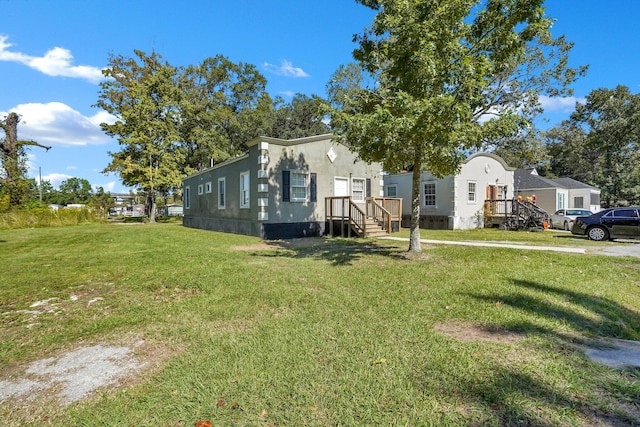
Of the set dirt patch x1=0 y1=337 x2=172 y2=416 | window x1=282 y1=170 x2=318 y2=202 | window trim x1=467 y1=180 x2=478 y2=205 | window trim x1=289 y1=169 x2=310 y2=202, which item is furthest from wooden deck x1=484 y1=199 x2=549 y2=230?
dirt patch x1=0 y1=337 x2=172 y2=416

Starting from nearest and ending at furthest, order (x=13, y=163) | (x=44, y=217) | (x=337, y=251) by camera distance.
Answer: (x=337, y=251)
(x=44, y=217)
(x=13, y=163)

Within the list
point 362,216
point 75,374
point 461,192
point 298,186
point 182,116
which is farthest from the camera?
point 182,116

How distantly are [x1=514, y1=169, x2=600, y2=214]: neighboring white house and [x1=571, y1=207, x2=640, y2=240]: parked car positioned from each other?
1344cm

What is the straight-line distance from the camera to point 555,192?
25.7 meters

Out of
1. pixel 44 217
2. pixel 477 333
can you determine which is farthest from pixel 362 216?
pixel 44 217

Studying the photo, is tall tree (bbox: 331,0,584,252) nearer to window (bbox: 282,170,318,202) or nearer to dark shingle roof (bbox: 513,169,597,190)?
window (bbox: 282,170,318,202)

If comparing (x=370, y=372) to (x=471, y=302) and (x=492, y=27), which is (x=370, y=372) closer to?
(x=471, y=302)

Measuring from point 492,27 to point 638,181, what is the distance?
36174 millimetres

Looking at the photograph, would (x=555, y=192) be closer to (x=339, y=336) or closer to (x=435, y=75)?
(x=435, y=75)

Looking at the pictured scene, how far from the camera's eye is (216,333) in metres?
3.84

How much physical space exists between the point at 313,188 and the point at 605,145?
128 feet

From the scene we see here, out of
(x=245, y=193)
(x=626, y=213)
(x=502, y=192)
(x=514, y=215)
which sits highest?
(x=502, y=192)

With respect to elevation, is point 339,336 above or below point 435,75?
below

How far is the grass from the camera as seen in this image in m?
2.43
